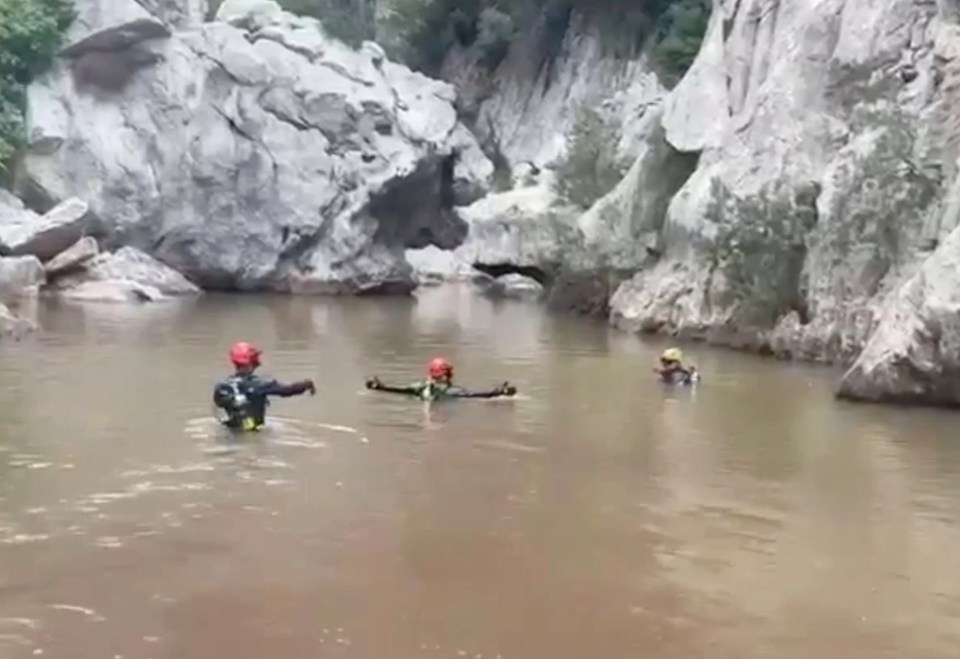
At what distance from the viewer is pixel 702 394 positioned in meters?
16.4

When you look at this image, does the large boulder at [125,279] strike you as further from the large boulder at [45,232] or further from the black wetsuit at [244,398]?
the black wetsuit at [244,398]

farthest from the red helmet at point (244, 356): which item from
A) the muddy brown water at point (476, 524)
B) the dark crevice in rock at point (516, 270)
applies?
the dark crevice in rock at point (516, 270)

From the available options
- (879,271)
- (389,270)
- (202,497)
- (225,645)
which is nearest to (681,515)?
(202,497)

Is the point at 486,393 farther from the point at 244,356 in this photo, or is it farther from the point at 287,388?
the point at 287,388

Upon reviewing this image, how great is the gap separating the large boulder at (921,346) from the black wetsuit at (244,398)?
6.23 m

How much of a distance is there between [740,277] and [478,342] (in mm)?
4124

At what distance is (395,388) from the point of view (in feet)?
50.0

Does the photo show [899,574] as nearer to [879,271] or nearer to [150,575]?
[150,575]

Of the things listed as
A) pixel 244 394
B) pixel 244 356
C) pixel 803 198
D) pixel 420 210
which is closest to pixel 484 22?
pixel 420 210

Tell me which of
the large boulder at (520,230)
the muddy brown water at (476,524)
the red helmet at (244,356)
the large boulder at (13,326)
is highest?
the large boulder at (520,230)

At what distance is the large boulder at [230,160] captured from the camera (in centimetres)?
3741

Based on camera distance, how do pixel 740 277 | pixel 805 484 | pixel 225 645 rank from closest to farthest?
pixel 225 645, pixel 805 484, pixel 740 277

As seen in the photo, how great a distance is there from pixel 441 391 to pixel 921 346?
4737 mm

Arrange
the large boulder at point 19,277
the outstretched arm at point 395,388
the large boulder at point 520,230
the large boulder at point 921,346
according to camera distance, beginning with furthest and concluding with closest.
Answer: the large boulder at point 520,230 < the large boulder at point 19,277 < the outstretched arm at point 395,388 < the large boulder at point 921,346
